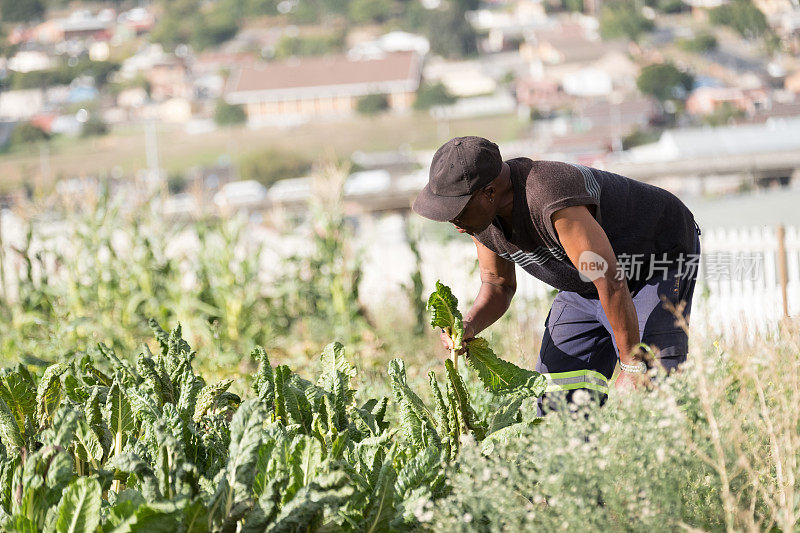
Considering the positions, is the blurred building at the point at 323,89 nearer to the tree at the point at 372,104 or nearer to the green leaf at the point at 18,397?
the tree at the point at 372,104

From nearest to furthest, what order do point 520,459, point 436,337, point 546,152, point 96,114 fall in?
point 520,459
point 436,337
point 546,152
point 96,114

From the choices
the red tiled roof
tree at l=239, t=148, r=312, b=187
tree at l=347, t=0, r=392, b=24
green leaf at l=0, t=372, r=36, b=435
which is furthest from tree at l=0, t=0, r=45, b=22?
green leaf at l=0, t=372, r=36, b=435

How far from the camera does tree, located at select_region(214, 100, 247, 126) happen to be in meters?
92.0

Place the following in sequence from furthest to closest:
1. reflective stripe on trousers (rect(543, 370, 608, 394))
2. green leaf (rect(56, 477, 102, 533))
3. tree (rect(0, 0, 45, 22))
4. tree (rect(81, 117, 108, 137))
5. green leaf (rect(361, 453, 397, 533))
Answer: tree (rect(0, 0, 45, 22)) < tree (rect(81, 117, 108, 137)) < reflective stripe on trousers (rect(543, 370, 608, 394)) < green leaf (rect(361, 453, 397, 533)) < green leaf (rect(56, 477, 102, 533))

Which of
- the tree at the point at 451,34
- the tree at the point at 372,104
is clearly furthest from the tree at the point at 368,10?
the tree at the point at 372,104

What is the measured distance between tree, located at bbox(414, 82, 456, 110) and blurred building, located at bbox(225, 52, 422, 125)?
158 cm

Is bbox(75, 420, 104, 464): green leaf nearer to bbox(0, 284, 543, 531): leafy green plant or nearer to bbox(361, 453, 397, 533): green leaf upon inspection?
bbox(0, 284, 543, 531): leafy green plant

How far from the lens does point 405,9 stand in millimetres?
112875

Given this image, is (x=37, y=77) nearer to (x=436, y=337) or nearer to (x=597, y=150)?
(x=597, y=150)

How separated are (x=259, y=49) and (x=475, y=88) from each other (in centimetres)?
3029

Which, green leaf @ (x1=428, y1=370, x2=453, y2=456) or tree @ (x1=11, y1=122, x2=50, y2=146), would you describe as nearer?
green leaf @ (x1=428, y1=370, x2=453, y2=456)

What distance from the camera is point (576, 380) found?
9.81 feet

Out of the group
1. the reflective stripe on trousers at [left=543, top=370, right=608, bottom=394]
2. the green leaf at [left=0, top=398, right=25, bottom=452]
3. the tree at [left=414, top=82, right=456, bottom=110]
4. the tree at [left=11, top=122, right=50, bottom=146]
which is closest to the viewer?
the green leaf at [left=0, top=398, right=25, bottom=452]

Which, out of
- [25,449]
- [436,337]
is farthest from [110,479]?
[436,337]
